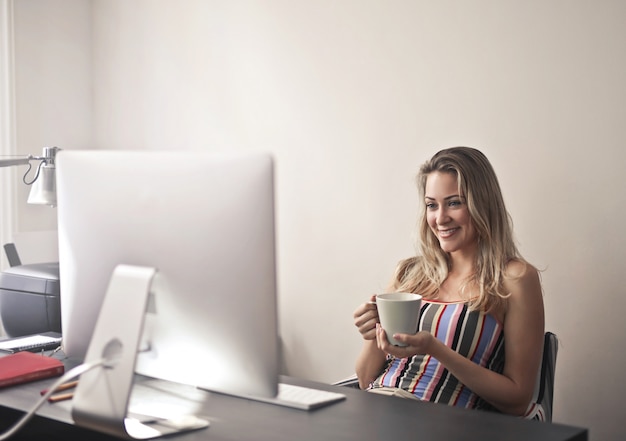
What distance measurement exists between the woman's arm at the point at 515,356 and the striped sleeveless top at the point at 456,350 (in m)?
0.05

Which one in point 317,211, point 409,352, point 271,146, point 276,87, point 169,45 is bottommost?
point 409,352

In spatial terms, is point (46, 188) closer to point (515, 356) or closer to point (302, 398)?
point (302, 398)

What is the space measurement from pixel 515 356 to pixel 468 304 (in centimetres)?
19

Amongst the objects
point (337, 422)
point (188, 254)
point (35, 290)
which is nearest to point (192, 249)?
point (188, 254)

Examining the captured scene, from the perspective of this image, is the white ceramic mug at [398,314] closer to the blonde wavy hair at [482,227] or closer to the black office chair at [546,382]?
the blonde wavy hair at [482,227]

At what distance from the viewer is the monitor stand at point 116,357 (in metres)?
1.37

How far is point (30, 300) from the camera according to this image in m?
2.86

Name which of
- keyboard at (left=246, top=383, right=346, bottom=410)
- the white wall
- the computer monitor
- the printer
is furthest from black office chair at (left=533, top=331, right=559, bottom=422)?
the white wall

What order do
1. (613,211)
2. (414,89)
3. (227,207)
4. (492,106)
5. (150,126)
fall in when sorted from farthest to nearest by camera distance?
(150,126)
(414,89)
(492,106)
(613,211)
(227,207)

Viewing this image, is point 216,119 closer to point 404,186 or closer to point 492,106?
point 404,186

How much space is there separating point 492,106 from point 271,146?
3.35 feet

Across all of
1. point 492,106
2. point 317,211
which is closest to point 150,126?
point 317,211

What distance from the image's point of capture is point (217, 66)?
3.45 meters

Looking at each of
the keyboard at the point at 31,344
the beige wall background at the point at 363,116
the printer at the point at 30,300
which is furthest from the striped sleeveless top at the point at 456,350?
the printer at the point at 30,300
